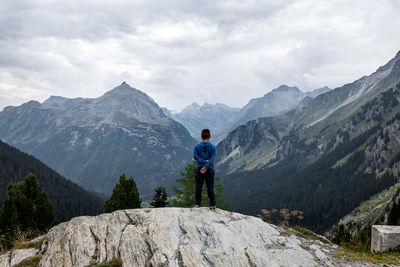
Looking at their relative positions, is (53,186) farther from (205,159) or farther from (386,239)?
(386,239)

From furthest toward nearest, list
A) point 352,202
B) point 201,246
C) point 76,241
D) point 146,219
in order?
1. point 352,202
2. point 146,219
3. point 76,241
4. point 201,246

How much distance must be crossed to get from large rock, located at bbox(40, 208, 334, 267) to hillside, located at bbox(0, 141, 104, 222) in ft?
548

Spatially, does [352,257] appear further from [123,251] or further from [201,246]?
[123,251]

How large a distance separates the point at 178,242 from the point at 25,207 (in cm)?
3703

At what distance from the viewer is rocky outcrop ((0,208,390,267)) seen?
10.8m

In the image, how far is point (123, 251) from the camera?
38.6 feet

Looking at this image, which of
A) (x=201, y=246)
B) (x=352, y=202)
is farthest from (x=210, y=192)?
(x=352, y=202)

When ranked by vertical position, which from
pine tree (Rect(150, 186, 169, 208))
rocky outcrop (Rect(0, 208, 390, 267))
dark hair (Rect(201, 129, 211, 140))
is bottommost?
pine tree (Rect(150, 186, 169, 208))

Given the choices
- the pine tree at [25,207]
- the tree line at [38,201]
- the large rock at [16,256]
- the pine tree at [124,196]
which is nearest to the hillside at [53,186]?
the pine tree at [25,207]

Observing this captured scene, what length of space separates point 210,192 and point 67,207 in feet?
604

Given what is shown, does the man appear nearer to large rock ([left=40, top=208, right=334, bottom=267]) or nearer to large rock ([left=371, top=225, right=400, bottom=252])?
large rock ([left=40, top=208, right=334, bottom=267])

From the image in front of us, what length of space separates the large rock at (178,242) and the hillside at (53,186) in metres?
167

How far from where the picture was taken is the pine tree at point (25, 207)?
37.3 meters

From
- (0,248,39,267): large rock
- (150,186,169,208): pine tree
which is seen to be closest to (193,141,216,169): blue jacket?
(0,248,39,267): large rock
